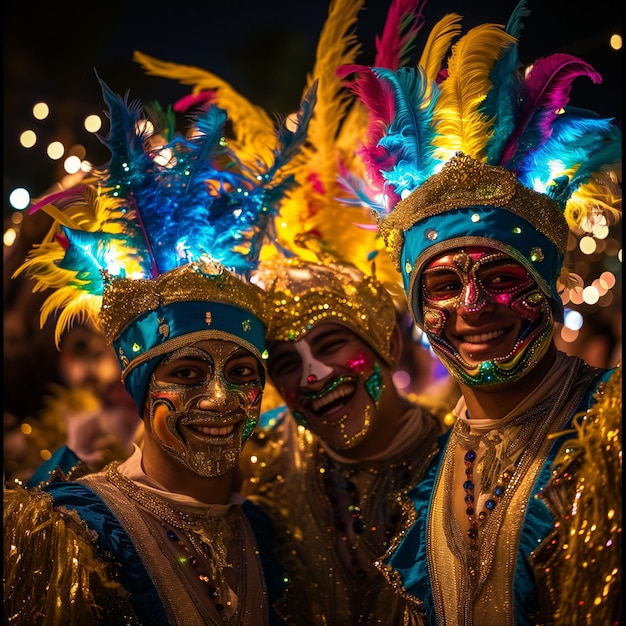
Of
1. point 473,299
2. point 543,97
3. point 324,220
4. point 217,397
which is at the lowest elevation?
point 217,397

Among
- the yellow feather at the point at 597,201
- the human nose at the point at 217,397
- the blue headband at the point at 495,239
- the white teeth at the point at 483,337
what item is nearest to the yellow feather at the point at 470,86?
the blue headband at the point at 495,239

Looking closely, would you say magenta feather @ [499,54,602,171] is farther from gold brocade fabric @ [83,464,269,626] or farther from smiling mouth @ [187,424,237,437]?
gold brocade fabric @ [83,464,269,626]

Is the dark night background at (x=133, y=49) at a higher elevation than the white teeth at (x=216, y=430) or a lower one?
higher

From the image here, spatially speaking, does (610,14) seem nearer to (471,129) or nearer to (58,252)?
(471,129)

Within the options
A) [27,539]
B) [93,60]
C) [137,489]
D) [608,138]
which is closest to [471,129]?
[608,138]

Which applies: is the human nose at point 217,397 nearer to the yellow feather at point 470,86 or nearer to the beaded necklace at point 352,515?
the beaded necklace at point 352,515

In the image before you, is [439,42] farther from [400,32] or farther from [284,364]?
[284,364]

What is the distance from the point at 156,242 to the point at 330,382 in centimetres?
91

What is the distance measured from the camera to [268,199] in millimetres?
3928

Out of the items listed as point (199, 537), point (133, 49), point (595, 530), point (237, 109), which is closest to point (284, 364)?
point (199, 537)

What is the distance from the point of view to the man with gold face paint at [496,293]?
3.00m

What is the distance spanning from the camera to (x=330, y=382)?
3824 millimetres

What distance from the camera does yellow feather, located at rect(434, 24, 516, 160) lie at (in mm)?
3256

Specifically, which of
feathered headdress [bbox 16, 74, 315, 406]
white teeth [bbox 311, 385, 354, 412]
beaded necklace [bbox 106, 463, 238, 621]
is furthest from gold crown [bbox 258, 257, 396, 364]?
beaded necklace [bbox 106, 463, 238, 621]
